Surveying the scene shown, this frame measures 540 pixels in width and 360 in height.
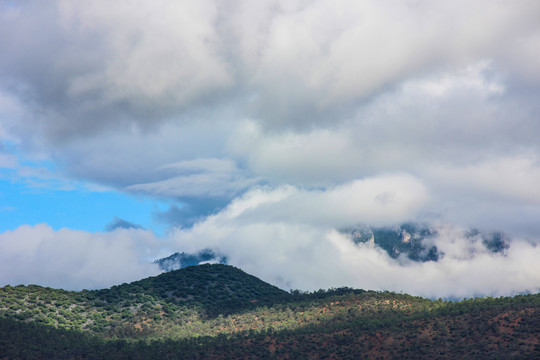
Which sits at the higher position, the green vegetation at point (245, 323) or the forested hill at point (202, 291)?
the forested hill at point (202, 291)

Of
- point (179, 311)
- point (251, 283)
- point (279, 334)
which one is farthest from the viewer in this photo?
point (251, 283)

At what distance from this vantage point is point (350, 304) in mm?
96938

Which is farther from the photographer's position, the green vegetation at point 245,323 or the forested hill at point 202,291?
the forested hill at point 202,291

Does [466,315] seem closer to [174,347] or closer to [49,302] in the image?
[174,347]

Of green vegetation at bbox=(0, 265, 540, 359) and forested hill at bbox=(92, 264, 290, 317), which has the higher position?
forested hill at bbox=(92, 264, 290, 317)

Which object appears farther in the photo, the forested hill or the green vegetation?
the forested hill

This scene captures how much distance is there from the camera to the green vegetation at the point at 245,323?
68.5 meters

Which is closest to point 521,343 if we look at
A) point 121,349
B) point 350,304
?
point 350,304

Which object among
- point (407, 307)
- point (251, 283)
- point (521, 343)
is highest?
point (251, 283)

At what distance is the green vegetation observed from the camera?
68500 mm

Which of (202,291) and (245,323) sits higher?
(202,291)

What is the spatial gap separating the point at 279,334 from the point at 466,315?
87.4ft

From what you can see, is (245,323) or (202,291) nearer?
(245,323)

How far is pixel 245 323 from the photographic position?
91312 mm
